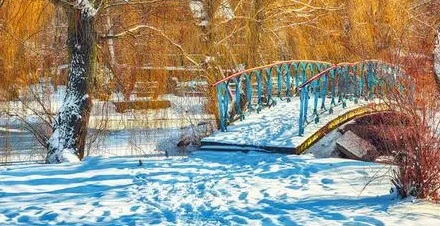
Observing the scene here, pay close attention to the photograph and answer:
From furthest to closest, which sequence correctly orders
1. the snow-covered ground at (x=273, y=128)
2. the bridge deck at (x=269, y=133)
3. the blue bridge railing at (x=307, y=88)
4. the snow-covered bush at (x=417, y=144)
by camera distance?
the blue bridge railing at (x=307, y=88)
the snow-covered ground at (x=273, y=128)
the bridge deck at (x=269, y=133)
the snow-covered bush at (x=417, y=144)

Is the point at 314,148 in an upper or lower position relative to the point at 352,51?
lower

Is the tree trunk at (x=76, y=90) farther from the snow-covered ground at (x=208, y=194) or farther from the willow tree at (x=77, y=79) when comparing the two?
the snow-covered ground at (x=208, y=194)

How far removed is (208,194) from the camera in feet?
22.9

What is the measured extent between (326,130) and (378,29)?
9468 millimetres

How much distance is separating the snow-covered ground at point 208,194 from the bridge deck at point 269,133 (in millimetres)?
614

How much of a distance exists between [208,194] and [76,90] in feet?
18.4

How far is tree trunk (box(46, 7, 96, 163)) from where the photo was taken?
11.4m

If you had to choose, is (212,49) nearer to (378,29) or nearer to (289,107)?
(289,107)

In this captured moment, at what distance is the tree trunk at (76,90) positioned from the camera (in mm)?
11438

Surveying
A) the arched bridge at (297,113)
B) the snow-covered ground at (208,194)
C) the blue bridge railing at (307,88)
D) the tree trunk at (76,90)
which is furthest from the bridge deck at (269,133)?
the tree trunk at (76,90)

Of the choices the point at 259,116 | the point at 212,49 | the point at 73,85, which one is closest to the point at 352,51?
the point at 212,49

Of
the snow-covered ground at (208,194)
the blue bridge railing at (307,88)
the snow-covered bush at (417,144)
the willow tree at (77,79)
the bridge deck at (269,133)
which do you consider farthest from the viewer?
the willow tree at (77,79)

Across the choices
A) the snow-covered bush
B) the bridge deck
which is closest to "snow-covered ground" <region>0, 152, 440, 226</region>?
the snow-covered bush

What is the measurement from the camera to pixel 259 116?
12.3 m
